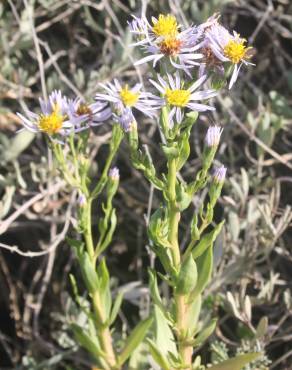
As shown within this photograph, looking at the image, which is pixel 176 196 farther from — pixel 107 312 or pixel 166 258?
pixel 107 312

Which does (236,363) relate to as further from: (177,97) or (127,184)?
(127,184)

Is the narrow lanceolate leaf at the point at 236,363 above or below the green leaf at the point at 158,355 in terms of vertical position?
below

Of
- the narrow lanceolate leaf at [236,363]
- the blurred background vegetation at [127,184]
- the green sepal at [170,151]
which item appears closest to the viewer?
the green sepal at [170,151]

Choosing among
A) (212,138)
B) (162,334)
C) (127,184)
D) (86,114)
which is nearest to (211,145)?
(212,138)

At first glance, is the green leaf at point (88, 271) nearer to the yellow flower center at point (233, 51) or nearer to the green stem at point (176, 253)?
the green stem at point (176, 253)

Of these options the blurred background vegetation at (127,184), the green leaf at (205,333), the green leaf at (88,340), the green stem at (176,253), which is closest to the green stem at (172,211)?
the green stem at (176,253)

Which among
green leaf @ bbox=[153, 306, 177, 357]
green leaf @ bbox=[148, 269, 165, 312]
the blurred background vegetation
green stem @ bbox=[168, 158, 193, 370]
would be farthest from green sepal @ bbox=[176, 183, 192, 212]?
the blurred background vegetation

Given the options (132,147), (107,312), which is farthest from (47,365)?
(132,147)
